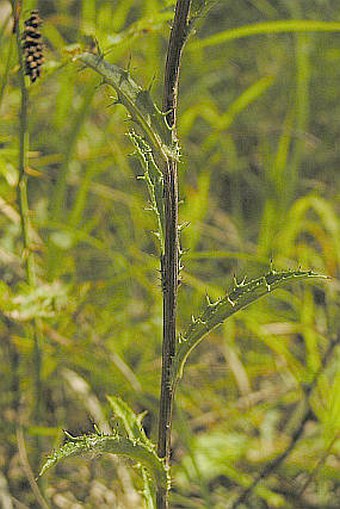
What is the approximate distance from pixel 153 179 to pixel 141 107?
2.3 inches

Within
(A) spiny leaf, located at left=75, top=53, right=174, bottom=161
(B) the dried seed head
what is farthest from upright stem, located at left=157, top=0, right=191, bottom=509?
(B) the dried seed head

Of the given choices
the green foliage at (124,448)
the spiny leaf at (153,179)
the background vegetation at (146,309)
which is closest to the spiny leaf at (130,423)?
the green foliage at (124,448)

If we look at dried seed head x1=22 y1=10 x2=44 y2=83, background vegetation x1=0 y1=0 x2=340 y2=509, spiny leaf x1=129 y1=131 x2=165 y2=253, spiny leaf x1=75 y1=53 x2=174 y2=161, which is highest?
dried seed head x1=22 y1=10 x2=44 y2=83

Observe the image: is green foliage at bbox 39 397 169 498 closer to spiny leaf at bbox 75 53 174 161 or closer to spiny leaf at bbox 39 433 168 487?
spiny leaf at bbox 39 433 168 487

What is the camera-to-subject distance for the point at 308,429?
109 cm

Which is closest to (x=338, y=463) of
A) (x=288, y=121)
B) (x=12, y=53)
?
(x=288, y=121)

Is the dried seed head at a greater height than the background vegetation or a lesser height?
greater

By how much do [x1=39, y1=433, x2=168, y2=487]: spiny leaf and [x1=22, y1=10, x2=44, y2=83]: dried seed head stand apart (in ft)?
0.94

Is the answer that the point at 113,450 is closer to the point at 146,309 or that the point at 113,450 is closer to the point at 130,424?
the point at 130,424

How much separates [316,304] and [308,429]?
0.81ft

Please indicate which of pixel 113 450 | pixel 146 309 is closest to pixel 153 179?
pixel 113 450

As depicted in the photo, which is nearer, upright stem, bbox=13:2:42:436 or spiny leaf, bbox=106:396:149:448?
spiny leaf, bbox=106:396:149:448

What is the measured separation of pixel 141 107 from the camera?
0.43 metres

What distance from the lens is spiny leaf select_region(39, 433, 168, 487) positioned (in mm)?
464
